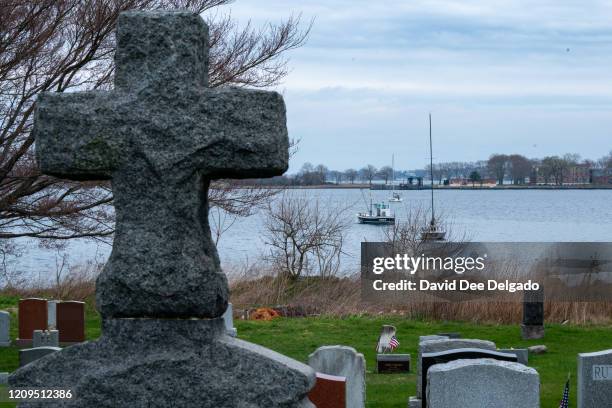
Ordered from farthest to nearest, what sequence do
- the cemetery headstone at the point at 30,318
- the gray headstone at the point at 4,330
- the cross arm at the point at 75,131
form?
the cemetery headstone at the point at 30,318 < the gray headstone at the point at 4,330 < the cross arm at the point at 75,131

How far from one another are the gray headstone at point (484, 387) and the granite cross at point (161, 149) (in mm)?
3926

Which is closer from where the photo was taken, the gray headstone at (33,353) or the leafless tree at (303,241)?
the gray headstone at (33,353)

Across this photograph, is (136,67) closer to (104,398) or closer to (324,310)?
(104,398)

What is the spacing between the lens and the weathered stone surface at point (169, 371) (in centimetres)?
503

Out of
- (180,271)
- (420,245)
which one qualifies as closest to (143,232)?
(180,271)

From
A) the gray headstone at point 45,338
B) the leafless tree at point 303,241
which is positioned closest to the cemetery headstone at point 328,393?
the gray headstone at point 45,338

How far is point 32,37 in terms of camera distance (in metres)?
13.8

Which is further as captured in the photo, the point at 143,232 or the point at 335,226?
the point at 335,226

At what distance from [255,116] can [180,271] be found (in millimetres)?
898

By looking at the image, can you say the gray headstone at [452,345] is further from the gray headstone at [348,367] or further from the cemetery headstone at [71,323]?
the cemetery headstone at [71,323]

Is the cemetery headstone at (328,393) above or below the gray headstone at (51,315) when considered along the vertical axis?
above

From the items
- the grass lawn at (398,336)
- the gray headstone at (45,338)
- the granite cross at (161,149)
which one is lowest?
the grass lawn at (398,336)

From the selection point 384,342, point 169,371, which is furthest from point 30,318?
point 169,371

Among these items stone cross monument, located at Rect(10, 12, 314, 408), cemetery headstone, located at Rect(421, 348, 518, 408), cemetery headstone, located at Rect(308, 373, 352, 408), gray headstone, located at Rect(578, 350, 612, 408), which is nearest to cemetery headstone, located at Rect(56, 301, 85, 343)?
cemetery headstone, located at Rect(421, 348, 518, 408)
